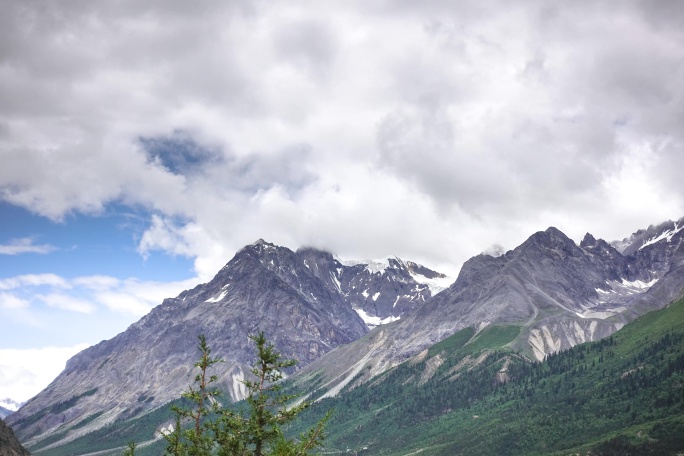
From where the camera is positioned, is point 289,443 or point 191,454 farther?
point 191,454

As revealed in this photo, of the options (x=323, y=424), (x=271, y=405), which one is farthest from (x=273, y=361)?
(x=323, y=424)

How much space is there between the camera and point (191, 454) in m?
40.8

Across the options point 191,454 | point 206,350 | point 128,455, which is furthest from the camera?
point 128,455

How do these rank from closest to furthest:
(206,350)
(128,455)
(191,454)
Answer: (191,454) → (206,350) → (128,455)


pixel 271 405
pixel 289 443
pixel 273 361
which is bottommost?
pixel 289 443

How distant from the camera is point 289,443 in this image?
38.1 m

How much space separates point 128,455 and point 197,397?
46.4 feet

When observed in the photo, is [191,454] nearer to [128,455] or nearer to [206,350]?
[206,350]

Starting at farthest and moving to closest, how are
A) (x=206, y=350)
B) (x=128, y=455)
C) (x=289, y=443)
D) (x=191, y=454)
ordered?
(x=128, y=455)
(x=206, y=350)
(x=191, y=454)
(x=289, y=443)

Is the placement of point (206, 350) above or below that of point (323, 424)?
above

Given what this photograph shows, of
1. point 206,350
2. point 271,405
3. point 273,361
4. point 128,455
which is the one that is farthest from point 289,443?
point 128,455

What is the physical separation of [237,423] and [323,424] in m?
6.15

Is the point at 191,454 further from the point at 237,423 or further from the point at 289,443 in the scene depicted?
the point at 289,443

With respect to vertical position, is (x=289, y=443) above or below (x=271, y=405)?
below
